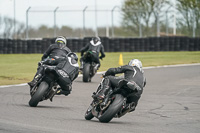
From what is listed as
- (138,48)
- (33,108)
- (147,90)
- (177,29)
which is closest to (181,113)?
(33,108)

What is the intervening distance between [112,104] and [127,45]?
87.7ft

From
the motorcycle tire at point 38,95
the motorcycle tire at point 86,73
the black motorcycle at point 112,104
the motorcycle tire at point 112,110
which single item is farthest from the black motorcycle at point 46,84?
the motorcycle tire at point 86,73

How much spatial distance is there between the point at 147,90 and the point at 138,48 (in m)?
20.3

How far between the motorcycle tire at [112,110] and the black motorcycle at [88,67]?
822 centimetres

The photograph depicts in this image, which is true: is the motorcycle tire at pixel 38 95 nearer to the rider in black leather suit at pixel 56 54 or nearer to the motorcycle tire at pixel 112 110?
the rider in black leather suit at pixel 56 54

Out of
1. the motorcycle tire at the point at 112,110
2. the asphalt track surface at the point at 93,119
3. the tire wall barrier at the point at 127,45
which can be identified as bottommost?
the asphalt track surface at the point at 93,119

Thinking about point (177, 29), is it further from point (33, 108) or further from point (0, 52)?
point (33, 108)

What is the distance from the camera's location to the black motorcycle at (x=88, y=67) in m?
16.8

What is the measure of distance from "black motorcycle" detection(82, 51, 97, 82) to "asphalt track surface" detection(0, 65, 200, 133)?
2.70ft

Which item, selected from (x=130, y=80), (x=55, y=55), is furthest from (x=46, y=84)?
(x=130, y=80)

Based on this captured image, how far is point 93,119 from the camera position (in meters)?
9.22

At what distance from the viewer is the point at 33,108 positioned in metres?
10.2

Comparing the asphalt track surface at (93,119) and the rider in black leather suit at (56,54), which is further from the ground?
the rider in black leather suit at (56,54)

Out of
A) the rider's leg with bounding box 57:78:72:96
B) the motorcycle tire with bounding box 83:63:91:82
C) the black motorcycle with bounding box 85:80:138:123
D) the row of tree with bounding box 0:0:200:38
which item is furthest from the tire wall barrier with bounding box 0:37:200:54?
the black motorcycle with bounding box 85:80:138:123
